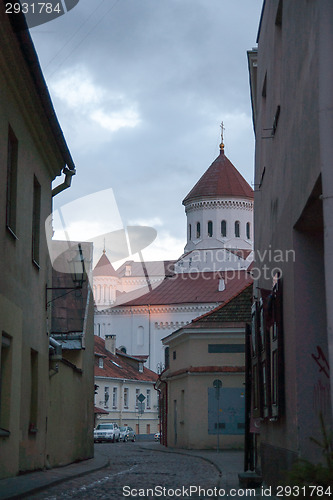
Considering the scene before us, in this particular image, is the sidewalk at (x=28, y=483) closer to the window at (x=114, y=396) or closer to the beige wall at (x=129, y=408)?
the beige wall at (x=129, y=408)

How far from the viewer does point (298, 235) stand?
373 inches

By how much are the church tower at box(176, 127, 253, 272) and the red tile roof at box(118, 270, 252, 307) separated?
279cm

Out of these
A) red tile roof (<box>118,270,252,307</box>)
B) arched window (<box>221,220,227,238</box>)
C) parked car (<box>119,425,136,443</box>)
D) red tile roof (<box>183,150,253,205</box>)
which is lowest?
parked car (<box>119,425,136,443</box>)

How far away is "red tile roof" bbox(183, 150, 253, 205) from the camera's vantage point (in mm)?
103106

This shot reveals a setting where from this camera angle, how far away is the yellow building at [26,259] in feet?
40.4

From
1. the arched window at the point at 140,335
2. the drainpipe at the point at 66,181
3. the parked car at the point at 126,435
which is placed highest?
the arched window at the point at 140,335

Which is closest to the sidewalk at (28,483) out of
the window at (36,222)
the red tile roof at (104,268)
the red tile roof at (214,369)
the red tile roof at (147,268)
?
the window at (36,222)

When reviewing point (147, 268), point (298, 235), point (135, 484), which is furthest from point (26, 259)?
point (147, 268)

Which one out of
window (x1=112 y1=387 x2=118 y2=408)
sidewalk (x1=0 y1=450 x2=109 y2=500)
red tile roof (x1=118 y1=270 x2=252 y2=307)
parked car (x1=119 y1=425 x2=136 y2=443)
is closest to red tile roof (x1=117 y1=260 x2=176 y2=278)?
red tile roof (x1=118 y1=270 x2=252 y2=307)

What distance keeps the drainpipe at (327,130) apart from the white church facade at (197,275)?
8776cm

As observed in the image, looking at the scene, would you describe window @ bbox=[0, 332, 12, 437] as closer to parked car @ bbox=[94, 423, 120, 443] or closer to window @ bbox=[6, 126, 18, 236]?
window @ bbox=[6, 126, 18, 236]

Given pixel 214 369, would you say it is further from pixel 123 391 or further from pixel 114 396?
pixel 123 391

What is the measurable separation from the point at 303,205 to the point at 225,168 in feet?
327

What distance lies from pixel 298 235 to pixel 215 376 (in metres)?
24.9
